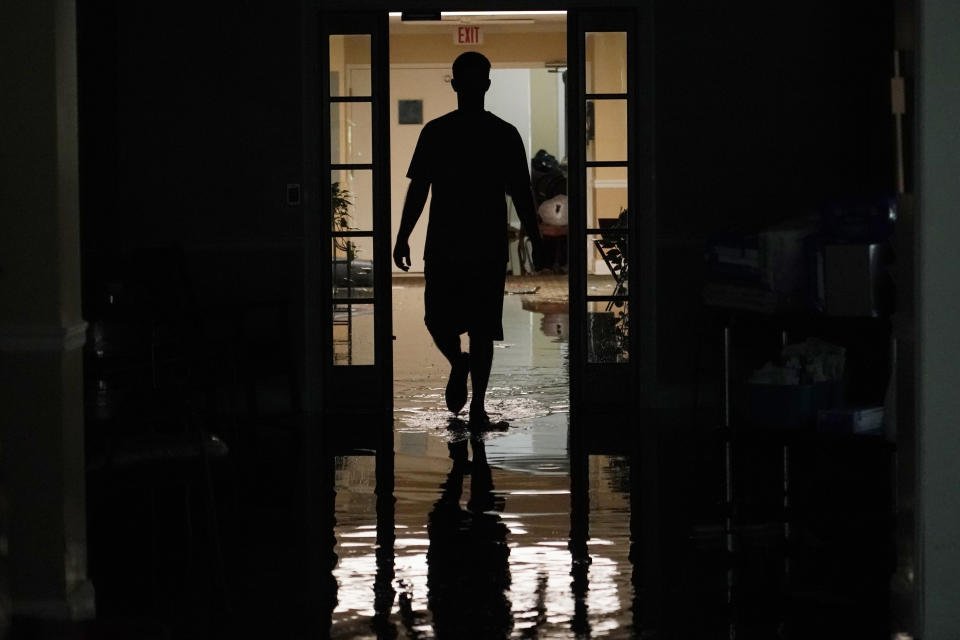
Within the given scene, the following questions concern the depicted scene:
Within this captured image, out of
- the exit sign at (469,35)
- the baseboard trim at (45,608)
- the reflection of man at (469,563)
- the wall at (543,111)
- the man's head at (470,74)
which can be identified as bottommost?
the reflection of man at (469,563)

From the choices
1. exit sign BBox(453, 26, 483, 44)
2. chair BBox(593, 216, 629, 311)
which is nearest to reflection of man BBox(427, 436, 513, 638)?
chair BBox(593, 216, 629, 311)

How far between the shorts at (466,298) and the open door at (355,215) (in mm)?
440

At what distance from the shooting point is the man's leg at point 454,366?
23.7ft

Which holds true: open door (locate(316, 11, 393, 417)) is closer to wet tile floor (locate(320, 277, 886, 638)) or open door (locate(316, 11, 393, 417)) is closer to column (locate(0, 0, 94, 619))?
wet tile floor (locate(320, 277, 886, 638))

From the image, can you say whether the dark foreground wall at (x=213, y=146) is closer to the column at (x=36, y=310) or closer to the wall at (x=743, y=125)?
the wall at (x=743, y=125)

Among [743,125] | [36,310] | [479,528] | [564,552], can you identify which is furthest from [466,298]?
[36,310]

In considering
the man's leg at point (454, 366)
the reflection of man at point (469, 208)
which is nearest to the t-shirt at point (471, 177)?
the reflection of man at point (469, 208)

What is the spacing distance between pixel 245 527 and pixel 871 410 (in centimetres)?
216

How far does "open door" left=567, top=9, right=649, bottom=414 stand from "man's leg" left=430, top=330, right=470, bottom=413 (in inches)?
24.2

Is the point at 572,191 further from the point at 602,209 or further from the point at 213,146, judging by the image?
the point at 213,146

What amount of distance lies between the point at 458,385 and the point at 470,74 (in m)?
1.53

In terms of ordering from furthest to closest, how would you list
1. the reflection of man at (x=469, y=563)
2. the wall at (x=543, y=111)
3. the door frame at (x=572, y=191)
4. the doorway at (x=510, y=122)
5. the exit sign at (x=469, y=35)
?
the wall at (x=543, y=111)
the exit sign at (x=469, y=35)
the doorway at (x=510, y=122)
the door frame at (x=572, y=191)
the reflection of man at (x=469, y=563)

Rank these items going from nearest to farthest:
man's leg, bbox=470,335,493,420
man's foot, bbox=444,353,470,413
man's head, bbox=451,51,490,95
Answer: man's head, bbox=451,51,490,95, man's leg, bbox=470,335,493,420, man's foot, bbox=444,353,470,413

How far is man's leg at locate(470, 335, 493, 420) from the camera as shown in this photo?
716cm
